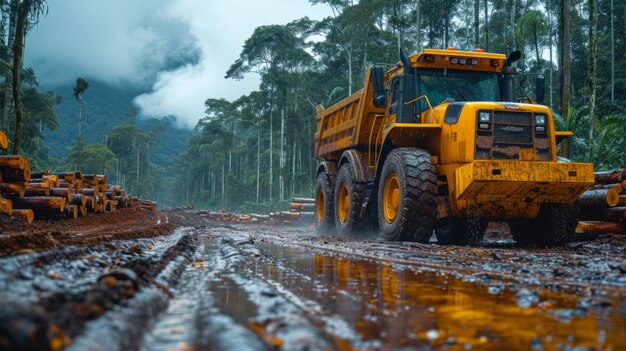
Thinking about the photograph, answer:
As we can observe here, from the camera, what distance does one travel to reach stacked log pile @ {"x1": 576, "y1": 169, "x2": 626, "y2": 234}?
943 cm

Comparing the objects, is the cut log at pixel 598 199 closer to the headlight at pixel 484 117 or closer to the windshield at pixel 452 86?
the windshield at pixel 452 86

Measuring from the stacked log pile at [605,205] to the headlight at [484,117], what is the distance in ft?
9.40

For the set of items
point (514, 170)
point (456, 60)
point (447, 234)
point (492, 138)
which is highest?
point (456, 60)

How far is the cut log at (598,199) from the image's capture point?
9430 millimetres

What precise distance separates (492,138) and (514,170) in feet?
2.52

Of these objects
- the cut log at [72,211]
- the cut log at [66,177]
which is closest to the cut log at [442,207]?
the cut log at [72,211]

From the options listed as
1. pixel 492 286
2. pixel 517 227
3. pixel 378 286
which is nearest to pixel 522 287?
pixel 492 286

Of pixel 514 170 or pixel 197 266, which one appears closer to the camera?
pixel 197 266

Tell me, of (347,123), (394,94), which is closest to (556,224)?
(394,94)

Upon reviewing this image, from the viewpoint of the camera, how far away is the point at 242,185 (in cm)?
7312

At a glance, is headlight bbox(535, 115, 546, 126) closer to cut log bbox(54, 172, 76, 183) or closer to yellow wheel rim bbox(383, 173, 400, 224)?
yellow wheel rim bbox(383, 173, 400, 224)

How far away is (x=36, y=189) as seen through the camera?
1175 cm

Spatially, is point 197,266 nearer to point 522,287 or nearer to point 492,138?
point 522,287

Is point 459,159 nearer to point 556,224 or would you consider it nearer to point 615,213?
point 556,224
